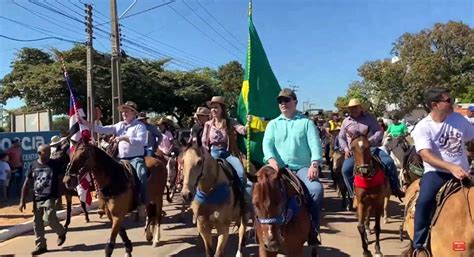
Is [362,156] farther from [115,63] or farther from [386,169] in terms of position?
[115,63]

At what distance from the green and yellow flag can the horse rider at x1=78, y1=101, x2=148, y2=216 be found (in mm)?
1841

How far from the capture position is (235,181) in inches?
278

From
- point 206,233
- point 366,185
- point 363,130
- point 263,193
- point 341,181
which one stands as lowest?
point 206,233

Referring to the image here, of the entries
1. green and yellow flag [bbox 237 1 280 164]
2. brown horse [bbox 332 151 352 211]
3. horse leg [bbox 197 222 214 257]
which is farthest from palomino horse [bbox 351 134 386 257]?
brown horse [bbox 332 151 352 211]

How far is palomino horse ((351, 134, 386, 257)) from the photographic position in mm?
7285

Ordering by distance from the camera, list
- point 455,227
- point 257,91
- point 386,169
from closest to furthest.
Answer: point 455,227
point 257,91
point 386,169

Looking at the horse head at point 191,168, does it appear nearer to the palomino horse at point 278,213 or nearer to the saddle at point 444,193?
the palomino horse at point 278,213

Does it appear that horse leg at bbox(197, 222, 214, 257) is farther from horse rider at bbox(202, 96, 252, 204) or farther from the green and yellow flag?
the green and yellow flag

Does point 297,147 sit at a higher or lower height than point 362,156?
higher

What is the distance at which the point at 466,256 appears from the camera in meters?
4.31

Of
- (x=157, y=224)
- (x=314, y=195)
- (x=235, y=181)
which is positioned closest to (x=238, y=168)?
(x=235, y=181)

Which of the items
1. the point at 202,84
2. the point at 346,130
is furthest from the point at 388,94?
the point at 346,130

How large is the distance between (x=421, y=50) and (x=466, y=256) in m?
42.9

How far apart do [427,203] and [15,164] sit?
14.1 metres
